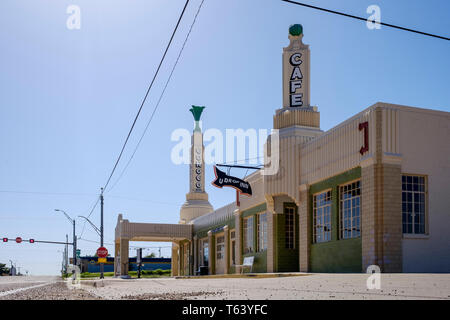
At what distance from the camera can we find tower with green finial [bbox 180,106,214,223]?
57844 mm

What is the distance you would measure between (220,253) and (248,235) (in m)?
8.58

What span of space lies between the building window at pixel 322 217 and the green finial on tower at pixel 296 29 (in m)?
9.78

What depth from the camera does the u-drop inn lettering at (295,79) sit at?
31.0 m

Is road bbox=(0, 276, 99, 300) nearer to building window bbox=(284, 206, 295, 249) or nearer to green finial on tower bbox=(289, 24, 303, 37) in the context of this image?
building window bbox=(284, 206, 295, 249)

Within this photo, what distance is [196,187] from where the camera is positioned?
2304 inches

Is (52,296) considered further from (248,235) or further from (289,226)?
(248,235)

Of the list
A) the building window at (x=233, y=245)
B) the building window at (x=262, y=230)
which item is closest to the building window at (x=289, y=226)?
the building window at (x=262, y=230)

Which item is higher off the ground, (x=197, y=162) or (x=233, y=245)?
(x=197, y=162)

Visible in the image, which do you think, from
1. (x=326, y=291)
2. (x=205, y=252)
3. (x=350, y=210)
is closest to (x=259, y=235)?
(x=350, y=210)

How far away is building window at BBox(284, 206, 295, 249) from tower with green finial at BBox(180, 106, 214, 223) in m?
26.6

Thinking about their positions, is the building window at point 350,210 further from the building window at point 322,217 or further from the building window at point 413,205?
the building window at point 413,205

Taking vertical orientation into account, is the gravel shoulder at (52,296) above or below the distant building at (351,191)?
below

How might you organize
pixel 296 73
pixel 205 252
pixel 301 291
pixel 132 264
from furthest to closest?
pixel 132 264 < pixel 205 252 < pixel 296 73 < pixel 301 291
